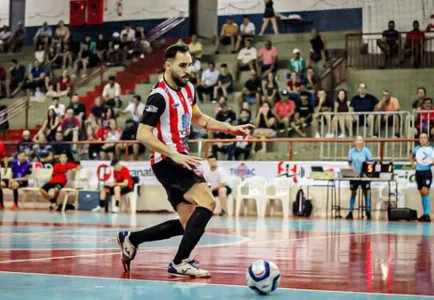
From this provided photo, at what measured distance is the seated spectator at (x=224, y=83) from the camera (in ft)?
84.7

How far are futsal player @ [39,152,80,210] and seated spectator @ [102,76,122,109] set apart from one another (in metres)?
4.33

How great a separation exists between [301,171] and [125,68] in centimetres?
1173

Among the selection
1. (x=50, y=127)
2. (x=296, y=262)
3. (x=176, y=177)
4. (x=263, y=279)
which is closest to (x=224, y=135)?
(x=50, y=127)

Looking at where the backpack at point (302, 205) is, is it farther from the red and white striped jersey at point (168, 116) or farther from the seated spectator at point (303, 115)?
the red and white striped jersey at point (168, 116)

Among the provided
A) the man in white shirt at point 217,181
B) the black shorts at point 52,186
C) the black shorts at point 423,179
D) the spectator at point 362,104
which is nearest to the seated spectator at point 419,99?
the spectator at point 362,104

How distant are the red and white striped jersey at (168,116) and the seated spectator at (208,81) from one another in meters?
18.9

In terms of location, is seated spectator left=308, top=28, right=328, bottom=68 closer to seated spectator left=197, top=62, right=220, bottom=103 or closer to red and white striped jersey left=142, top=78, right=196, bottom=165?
seated spectator left=197, top=62, right=220, bottom=103

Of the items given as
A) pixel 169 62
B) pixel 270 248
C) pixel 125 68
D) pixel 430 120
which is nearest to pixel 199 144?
pixel 430 120

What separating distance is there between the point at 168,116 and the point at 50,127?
19.3 meters

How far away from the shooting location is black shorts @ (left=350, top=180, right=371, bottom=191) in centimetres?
1963

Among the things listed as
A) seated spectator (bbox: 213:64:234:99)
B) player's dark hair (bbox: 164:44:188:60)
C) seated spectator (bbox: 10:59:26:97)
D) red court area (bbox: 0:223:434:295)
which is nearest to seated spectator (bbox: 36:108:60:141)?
seated spectator (bbox: 213:64:234:99)

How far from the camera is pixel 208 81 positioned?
86.3ft

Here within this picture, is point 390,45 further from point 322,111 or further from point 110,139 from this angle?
point 110,139

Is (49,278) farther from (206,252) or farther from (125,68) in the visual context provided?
(125,68)
